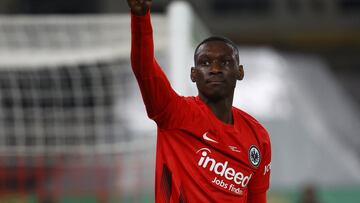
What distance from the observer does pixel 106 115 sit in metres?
6.40

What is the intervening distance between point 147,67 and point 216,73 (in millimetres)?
238

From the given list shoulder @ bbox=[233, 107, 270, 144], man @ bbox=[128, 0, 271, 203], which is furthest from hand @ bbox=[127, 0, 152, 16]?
shoulder @ bbox=[233, 107, 270, 144]

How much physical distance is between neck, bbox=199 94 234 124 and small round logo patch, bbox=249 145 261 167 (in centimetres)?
12

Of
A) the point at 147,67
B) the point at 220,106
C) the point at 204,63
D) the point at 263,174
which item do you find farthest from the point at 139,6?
the point at 263,174

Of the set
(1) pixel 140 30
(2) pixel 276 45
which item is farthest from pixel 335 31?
(1) pixel 140 30

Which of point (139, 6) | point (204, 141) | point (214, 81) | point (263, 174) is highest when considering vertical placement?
point (139, 6)

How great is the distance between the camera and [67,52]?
5.65 m

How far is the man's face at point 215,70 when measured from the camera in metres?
2.50

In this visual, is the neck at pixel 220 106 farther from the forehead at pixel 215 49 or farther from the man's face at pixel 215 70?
the forehead at pixel 215 49

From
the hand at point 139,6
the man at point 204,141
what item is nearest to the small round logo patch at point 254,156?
the man at point 204,141

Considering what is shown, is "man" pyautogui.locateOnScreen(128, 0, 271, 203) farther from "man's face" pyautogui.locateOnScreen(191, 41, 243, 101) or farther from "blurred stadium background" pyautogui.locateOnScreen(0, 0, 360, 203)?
"blurred stadium background" pyautogui.locateOnScreen(0, 0, 360, 203)

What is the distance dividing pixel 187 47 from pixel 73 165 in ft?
6.95

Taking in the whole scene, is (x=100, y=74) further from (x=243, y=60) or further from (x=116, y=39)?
(x=243, y=60)

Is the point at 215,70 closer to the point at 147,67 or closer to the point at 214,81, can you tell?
the point at 214,81
